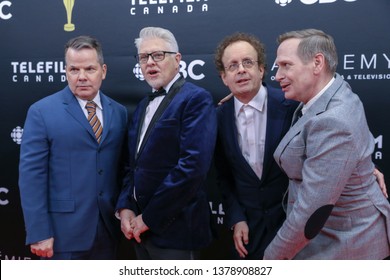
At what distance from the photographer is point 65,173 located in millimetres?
1694

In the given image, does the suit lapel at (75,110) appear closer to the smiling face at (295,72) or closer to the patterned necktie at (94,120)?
the patterned necktie at (94,120)

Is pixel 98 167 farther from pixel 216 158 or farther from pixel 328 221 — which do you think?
pixel 328 221

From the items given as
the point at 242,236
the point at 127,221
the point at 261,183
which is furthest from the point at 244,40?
the point at 127,221

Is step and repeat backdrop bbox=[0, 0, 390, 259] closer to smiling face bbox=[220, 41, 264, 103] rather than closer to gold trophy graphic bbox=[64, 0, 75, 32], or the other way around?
gold trophy graphic bbox=[64, 0, 75, 32]

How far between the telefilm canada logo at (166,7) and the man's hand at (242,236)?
1223mm

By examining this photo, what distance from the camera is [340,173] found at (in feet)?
3.90

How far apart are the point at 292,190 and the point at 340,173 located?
10.0 inches

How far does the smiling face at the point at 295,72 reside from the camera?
52.6 inches

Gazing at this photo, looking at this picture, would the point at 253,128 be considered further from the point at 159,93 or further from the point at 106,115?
the point at 106,115

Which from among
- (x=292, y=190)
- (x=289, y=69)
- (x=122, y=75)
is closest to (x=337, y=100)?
(x=289, y=69)

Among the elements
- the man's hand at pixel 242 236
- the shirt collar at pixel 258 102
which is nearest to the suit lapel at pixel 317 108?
the shirt collar at pixel 258 102

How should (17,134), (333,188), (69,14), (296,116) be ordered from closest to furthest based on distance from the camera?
(333,188)
(296,116)
(69,14)
(17,134)

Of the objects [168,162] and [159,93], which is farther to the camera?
[159,93]

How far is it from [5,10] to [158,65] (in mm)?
1444
